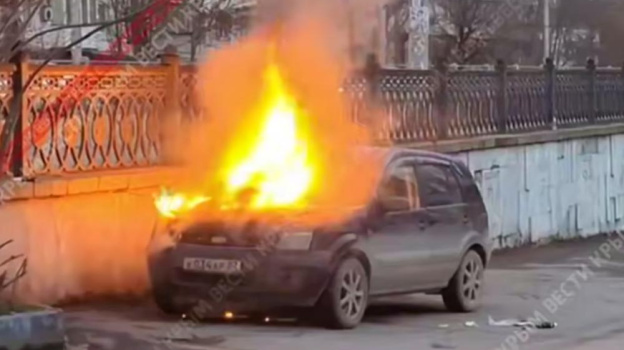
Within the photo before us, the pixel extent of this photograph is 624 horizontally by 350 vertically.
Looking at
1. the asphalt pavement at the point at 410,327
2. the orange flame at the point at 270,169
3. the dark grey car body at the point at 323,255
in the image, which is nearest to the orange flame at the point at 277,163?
the orange flame at the point at 270,169

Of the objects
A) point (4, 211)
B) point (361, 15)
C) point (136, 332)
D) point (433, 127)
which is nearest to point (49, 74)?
point (4, 211)

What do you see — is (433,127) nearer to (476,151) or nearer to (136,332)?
(476,151)

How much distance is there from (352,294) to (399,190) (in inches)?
50.4

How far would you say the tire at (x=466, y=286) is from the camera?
539 inches

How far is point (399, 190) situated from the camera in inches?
503

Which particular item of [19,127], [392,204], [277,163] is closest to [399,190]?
[392,204]

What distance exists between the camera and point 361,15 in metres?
15.4

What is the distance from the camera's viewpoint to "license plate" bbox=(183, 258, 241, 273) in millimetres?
11562

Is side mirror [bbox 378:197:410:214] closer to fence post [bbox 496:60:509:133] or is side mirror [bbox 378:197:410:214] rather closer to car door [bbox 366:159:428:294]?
car door [bbox 366:159:428:294]

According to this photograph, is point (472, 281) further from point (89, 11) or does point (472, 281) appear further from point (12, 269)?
point (89, 11)

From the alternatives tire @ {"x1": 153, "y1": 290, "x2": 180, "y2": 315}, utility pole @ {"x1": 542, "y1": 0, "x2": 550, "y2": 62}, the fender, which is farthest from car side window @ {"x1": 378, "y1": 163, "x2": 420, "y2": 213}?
utility pole @ {"x1": 542, "y1": 0, "x2": 550, "y2": 62}

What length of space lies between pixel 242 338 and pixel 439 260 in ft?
8.40

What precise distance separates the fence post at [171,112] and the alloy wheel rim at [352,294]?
3.26 m

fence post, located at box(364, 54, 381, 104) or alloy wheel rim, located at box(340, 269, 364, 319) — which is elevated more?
fence post, located at box(364, 54, 381, 104)
